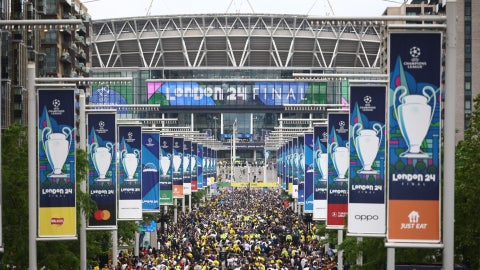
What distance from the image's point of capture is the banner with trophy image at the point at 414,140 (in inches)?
741

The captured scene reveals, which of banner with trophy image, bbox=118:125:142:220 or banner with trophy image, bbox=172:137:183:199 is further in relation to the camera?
banner with trophy image, bbox=172:137:183:199

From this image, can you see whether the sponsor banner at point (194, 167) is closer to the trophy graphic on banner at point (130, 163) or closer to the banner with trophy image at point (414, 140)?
the trophy graphic on banner at point (130, 163)

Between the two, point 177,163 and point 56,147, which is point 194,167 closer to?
point 177,163

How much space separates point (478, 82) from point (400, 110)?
102 metres

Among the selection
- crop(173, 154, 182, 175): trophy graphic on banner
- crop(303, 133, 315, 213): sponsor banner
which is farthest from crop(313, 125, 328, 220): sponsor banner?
crop(173, 154, 182, 175): trophy graphic on banner

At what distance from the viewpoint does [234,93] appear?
188000mm

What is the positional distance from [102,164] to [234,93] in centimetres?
15198

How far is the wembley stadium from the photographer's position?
182500 millimetres

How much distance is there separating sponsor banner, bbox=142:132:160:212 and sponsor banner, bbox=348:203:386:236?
27.6m

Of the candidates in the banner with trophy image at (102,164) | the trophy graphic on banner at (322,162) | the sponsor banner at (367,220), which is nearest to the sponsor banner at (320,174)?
the trophy graphic on banner at (322,162)

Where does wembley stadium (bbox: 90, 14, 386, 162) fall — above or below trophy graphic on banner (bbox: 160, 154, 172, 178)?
above

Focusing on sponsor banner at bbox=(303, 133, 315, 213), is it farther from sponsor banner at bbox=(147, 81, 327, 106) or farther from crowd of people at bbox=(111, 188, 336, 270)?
sponsor banner at bbox=(147, 81, 327, 106)

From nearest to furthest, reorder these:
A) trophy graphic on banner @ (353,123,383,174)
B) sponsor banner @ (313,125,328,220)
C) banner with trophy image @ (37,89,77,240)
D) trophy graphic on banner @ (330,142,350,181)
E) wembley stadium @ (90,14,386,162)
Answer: trophy graphic on banner @ (353,123,383,174), banner with trophy image @ (37,89,77,240), trophy graphic on banner @ (330,142,350,181), sponsor banner @ (313,125,328,220), wembley stadium @ (90,14,386,162)

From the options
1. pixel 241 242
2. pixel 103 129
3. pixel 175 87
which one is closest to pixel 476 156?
pixel 103 129
